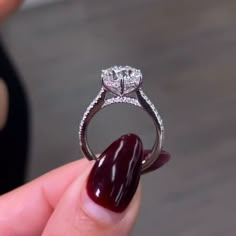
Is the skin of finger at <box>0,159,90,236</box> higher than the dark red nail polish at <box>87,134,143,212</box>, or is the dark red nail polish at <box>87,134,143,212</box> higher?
the dark red nail polish at <box>87,134,143,212</box>

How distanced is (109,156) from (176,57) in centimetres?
115

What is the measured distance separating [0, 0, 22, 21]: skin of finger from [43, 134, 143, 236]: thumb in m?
0.62

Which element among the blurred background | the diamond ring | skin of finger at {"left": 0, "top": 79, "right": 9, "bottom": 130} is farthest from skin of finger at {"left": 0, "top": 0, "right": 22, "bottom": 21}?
the diamond ring

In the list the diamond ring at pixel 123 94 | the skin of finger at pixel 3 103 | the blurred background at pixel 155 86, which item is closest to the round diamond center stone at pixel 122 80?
the diamond ring at pixel 123 94

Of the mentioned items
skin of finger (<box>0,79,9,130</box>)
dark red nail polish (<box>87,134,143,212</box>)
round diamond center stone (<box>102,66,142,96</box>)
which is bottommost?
skin of finger (<box>0,79,9,130</box>)

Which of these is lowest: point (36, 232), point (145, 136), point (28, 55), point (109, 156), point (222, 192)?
point (222, 192)

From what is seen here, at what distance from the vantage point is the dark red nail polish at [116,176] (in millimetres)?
508

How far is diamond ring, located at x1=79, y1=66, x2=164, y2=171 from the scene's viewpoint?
562mm

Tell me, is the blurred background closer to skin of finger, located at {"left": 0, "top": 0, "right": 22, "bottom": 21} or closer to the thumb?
skin of finger, located at {"left": 0, "top": 0, "right": 22, "bottom": 21}

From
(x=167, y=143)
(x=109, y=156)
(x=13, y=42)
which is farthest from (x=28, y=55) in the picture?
(x=109, y=156)

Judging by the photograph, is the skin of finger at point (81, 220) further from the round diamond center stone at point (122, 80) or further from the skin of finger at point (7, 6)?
the skin of finger at point (7, 6)

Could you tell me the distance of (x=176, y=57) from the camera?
1.64m

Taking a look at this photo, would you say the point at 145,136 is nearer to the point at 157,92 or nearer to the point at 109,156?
the point at 157,92

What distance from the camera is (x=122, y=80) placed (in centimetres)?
56
